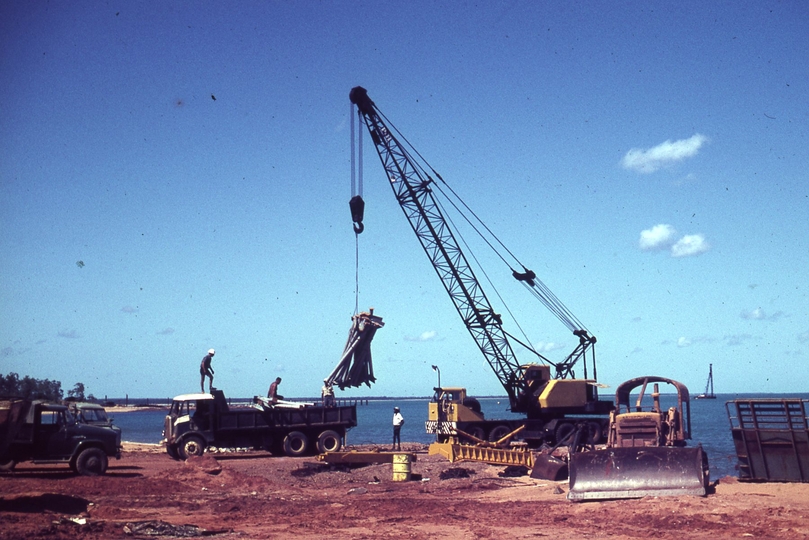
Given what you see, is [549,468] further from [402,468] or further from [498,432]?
[498,432]

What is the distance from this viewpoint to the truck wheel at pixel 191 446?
25.7 m

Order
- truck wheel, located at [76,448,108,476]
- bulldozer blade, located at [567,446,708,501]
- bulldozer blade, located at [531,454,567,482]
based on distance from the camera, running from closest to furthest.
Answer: bulldozer blade, located at [567,446,708,501] → truck wheel, located at [76,448,108,476] → bulldozer blade, located at [531,454,567,482]

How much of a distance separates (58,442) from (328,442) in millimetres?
10092

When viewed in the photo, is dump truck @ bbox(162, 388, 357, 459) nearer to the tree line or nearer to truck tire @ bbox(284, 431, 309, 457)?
truck tire @ bbox(284, 431, 309, 457)

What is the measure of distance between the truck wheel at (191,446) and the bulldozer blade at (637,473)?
1429 cm

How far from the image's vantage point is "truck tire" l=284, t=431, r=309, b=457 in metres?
27.0

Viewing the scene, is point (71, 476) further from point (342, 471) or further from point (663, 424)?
point (663, 424)

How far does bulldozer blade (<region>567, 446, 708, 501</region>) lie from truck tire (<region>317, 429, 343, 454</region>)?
1291 cm

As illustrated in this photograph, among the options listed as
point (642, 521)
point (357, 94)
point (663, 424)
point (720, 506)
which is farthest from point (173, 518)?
point (357, 94)

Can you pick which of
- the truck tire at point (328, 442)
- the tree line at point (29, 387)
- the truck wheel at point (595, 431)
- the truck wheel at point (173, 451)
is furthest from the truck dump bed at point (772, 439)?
the tree line at point (29, 387)

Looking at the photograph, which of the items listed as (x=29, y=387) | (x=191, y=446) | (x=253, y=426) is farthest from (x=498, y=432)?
(x=29, y=387)

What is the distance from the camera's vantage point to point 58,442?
19.4m

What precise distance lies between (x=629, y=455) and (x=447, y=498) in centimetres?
414

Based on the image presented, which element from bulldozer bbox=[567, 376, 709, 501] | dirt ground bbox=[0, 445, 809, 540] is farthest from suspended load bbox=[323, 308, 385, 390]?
bulldozer bbox=[567, 376, 709, 501]
